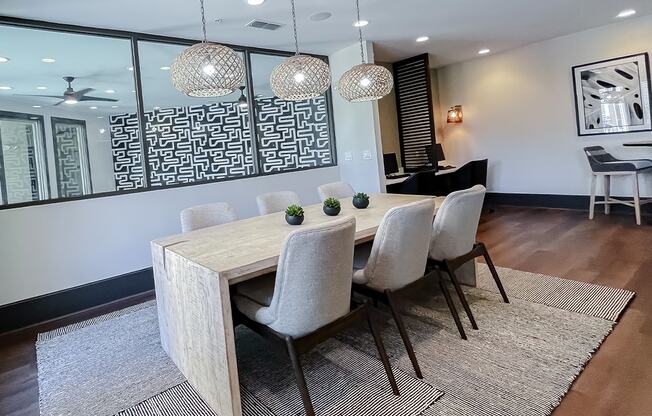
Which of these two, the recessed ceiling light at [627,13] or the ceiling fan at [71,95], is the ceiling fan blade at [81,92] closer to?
the ceiling fan at [71,95]

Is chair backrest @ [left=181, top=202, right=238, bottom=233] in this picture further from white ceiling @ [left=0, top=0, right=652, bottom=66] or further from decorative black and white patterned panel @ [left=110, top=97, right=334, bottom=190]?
white ceiling @ [left=0, top=0, right=652, bottom=66]

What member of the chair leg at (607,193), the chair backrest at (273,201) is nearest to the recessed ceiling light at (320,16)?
the chair backrest at (273,201)

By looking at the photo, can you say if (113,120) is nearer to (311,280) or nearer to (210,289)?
(210,289)

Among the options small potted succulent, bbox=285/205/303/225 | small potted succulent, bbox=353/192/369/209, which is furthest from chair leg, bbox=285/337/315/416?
small potted succulent, bbox=353/192/369/209

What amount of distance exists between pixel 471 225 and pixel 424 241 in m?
0.55

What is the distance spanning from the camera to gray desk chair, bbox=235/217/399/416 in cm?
170

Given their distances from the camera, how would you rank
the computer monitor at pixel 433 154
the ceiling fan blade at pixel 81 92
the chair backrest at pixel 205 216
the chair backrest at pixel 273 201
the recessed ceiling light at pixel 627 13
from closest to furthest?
1. the chair backrest at pixel 205 216
2. the chair backrest at pixel 273 201
3. the ceiling fan blade at pixel 81 92
4. the recessed ceiling light at pixel 627 13
5. the computer monitor at pixel 433 154

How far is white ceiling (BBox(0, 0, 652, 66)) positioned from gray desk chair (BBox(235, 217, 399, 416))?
2613 mm

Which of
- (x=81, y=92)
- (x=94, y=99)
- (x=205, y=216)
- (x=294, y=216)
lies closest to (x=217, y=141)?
(x=94, y=99)

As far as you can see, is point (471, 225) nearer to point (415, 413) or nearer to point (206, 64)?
point (415, 413)

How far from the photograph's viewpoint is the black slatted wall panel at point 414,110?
20.4 ft

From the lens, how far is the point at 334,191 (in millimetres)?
3951

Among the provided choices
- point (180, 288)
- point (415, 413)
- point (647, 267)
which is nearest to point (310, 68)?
point (180, 288)

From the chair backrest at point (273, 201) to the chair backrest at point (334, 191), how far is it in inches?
10.7
